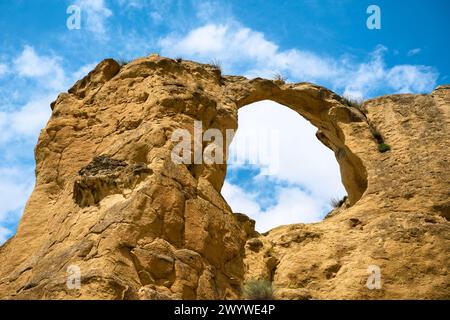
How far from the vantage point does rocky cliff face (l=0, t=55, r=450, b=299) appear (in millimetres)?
10508

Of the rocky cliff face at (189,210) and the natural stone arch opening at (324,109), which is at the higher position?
the natural stone arch opening at (324,109)

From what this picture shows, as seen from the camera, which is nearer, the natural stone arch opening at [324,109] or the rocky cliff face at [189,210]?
the rocky cliff face at [189,210]

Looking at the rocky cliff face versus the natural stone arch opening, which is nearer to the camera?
the rocky cliff face

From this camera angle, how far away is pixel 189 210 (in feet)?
38.0

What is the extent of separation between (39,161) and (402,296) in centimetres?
756

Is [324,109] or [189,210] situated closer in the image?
[189,210]

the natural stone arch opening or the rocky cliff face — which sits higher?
the natural stone arch opening

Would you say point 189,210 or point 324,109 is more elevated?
point 324,109

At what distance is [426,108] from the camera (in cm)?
1554

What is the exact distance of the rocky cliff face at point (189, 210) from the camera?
10508 millimetres

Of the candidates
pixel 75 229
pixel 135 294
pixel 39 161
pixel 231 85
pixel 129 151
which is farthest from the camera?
pixel 231 85

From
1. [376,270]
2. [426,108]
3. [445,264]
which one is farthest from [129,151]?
[426,108]
